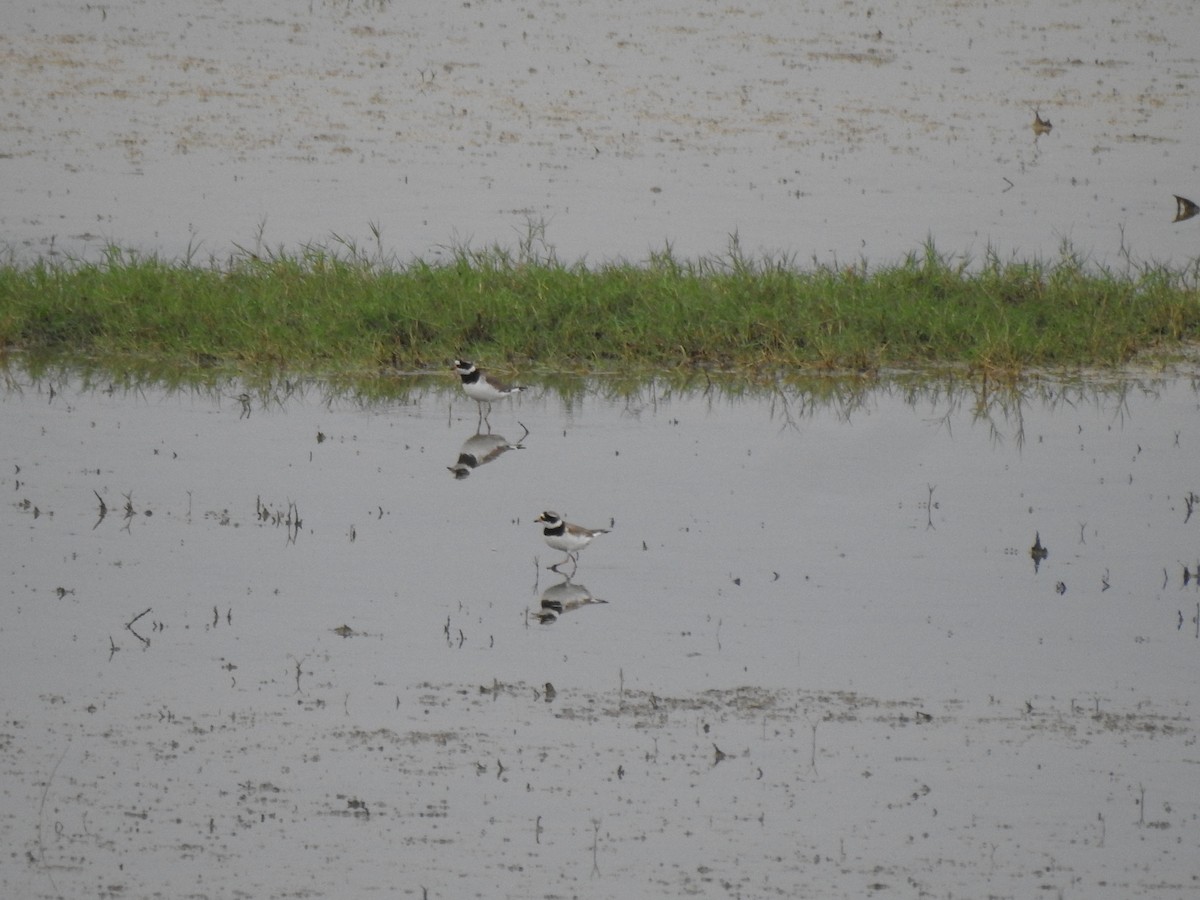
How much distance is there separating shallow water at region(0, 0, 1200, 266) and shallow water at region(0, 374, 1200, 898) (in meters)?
5.56

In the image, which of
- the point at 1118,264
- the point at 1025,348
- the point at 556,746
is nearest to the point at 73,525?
the point at 556,746

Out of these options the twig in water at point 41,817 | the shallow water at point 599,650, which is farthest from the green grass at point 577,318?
the twig in water at point 41,817

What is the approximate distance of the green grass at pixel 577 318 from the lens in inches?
625

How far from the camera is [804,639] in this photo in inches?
384

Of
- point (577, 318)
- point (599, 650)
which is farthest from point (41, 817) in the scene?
point (577, 318)

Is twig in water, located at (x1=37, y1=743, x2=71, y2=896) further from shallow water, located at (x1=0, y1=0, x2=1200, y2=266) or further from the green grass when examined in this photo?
shallow water, located at (x1=0, y1=0, x2=1200, y2=266)

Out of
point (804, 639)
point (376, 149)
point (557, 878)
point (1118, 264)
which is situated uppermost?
point (376, 149)

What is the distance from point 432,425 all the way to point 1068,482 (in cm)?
451

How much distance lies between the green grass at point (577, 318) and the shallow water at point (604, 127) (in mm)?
1854

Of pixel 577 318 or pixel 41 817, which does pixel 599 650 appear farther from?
pixel 577 318

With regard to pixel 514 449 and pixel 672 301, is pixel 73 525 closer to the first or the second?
pixel 514 449

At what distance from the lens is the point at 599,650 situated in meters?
9.57

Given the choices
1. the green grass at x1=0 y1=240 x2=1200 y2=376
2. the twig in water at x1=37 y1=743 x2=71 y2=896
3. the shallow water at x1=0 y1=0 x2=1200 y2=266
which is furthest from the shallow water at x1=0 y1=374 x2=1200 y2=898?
the shallow water at x1=0 y1=0 x2=1200 y2=266

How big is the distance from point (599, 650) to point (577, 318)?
701cm
